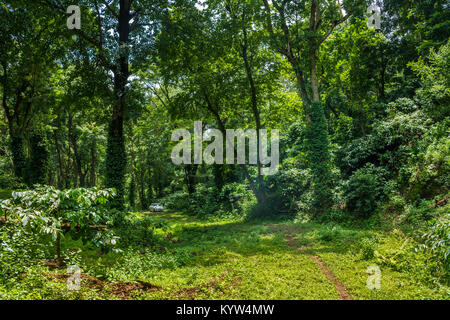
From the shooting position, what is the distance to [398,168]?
39.2 feet

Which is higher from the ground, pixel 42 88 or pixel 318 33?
pixel 318 33

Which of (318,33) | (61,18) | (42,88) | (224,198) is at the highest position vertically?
(318,33)

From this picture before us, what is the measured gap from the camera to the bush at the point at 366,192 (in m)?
11.5

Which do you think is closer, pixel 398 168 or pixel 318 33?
pixel 398 168

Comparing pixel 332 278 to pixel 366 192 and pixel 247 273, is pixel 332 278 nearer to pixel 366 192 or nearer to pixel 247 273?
pixel 247 273

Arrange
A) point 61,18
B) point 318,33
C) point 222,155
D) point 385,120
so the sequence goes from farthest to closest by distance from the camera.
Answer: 1. point 222,155
2. point 318,33
3. point 385,120
4. point 61,18

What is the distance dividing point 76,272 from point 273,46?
15.2 metres
